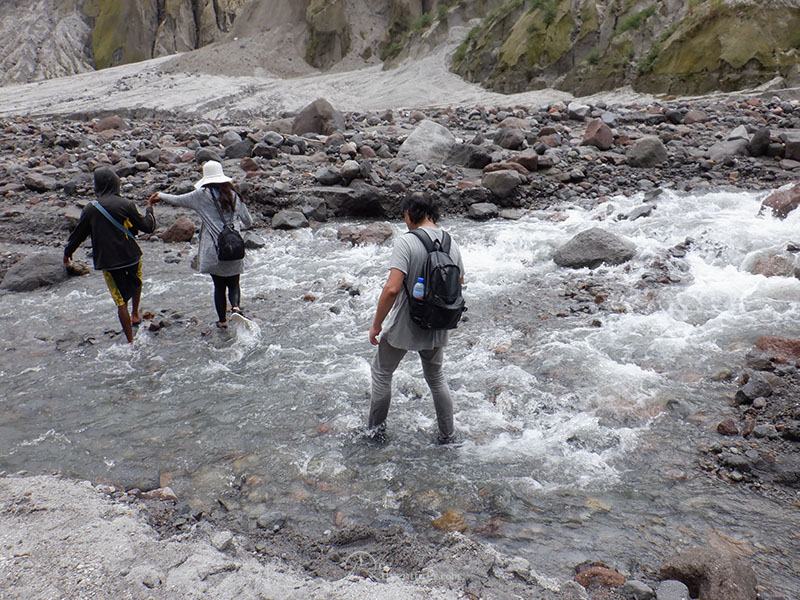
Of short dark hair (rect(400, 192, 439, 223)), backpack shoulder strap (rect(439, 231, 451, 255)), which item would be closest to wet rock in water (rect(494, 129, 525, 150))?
short dark hair (rect(400, 192, 439, 223))

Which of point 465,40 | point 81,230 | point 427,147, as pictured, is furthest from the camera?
point 465,40

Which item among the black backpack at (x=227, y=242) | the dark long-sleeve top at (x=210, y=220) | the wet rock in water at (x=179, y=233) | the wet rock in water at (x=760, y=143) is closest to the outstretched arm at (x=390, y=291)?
the black backpack at (x=227, y=242)

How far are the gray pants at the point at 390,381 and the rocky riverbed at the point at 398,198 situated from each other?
1073 millimetres

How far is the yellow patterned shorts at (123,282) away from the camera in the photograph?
19.2 ft

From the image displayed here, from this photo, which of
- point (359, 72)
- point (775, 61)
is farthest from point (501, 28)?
point (775, 61)

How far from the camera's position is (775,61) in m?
17.0

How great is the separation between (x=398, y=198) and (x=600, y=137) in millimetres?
5000

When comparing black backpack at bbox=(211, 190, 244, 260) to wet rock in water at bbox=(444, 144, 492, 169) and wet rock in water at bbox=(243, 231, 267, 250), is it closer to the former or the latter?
wet rock in water at bbox=(243, 231, 267, 250)

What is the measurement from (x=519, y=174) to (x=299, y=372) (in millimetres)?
6929

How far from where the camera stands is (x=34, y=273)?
26.3 feet

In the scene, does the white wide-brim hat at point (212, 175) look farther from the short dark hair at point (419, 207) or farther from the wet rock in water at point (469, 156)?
the wet rock in water at point (469, 156)

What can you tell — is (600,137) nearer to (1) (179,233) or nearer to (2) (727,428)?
(1) (179,233)

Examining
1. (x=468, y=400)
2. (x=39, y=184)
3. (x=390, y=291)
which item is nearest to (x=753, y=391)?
(x=468, y=400)

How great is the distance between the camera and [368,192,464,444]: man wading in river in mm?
3688
